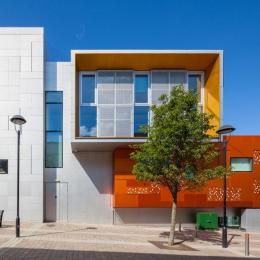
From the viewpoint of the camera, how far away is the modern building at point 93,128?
75.7 ft

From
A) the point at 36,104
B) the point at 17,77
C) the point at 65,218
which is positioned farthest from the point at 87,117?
the point at 65,218

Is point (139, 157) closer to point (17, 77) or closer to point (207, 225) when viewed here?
point (207, 225)

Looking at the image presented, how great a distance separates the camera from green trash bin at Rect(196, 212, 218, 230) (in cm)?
2270

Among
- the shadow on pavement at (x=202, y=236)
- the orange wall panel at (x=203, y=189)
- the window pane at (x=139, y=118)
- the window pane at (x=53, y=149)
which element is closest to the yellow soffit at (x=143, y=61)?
the window pane at (x=139, y=118)

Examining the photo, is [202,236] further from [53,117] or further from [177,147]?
[53,117]

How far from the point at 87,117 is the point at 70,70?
3.25 meters

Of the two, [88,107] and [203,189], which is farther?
[88,107]

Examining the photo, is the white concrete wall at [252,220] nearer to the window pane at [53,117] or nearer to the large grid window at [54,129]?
the large grid window at [54,129]

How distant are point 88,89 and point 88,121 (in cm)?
222

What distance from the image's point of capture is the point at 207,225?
22.7 meters

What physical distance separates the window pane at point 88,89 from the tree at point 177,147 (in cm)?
820

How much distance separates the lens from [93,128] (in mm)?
23031

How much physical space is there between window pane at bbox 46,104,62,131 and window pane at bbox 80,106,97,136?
1609 millimetres

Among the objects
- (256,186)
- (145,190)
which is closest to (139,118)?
(145,190)
